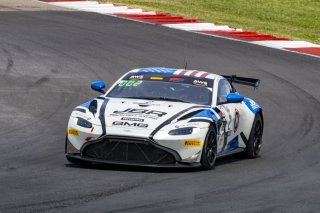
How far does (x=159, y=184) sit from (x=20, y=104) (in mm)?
7051

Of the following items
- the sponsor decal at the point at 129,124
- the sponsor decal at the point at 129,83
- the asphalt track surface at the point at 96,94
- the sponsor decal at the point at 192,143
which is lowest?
the asphalt track surface at the point at 96,94

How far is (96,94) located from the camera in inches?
806

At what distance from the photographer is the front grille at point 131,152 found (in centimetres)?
1281

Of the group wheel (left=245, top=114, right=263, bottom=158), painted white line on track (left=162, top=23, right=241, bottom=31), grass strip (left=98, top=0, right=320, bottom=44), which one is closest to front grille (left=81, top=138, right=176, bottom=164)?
wheel (left=245, top=114, right=263, bottom=158)

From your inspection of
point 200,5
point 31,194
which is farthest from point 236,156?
point 200,5

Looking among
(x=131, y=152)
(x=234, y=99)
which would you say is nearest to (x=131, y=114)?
(x=131, y=152)

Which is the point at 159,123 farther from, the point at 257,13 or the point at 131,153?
the point at 257,13

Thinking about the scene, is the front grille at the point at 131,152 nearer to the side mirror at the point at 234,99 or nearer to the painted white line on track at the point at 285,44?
the side mirror at the point at 234,99

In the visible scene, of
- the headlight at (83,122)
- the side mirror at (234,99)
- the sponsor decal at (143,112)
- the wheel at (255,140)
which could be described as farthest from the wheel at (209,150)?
the wheel at (255,140)

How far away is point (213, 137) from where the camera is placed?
44.3 feet

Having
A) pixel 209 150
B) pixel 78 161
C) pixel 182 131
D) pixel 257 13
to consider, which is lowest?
pixel 257 13

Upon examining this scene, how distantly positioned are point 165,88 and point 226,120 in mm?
922

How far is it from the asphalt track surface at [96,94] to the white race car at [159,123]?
21 cm

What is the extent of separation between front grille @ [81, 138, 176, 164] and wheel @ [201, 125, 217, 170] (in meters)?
0.43
